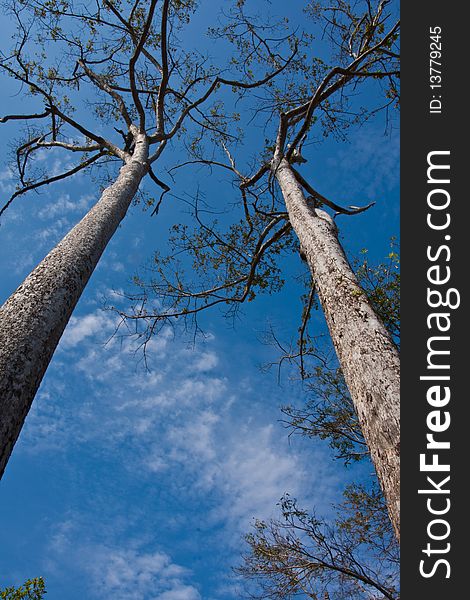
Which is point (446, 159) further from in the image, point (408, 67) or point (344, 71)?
point (344, 71)

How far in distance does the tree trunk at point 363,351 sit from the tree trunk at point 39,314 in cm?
189

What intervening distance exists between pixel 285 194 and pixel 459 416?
15.4ft

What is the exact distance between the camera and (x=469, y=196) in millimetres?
2371

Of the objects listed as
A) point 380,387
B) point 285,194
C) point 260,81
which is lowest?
point 380,387

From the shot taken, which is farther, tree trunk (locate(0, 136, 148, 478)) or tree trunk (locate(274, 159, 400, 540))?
tree trunk (locate(0, 136, 148, 478))

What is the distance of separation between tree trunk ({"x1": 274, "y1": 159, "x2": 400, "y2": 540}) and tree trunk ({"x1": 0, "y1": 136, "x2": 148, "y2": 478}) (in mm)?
1891


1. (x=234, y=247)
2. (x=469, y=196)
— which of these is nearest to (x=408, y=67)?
(x=469, y=196)

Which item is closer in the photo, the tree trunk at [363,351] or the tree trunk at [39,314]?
the tree trunk at [363,351]

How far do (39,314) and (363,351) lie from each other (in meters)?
2.15

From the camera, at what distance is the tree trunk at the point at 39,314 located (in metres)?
2.38

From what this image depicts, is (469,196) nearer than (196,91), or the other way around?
(469,196)

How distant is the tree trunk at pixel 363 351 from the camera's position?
223 cm

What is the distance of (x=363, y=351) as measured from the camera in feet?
9.64

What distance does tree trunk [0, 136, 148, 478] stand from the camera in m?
2.38
